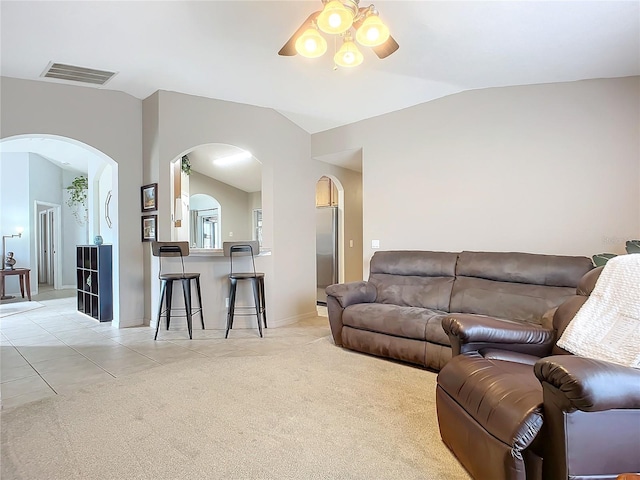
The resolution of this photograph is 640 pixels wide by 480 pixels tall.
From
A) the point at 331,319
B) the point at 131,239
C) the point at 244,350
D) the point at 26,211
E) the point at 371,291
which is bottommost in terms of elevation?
the point at 244,350

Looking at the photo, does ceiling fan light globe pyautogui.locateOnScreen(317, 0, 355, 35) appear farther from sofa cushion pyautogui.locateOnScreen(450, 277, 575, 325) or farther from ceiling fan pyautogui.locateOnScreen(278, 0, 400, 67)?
sofa cushion pyautogui.locateOnScreen(450, 277, 575, 325)

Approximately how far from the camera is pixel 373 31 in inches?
83.7

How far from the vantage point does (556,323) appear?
2.21 metres

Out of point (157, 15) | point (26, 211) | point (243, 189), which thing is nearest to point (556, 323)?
point (157, 15)

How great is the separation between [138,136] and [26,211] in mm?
5054

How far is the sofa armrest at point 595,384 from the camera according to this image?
3.94 ft

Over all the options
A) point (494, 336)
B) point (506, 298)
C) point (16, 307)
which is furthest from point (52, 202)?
point (494, 336)

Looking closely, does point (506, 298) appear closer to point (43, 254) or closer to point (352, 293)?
point (352, 293)

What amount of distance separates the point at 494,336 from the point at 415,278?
183cm

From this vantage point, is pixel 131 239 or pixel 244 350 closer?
pixel 244 350

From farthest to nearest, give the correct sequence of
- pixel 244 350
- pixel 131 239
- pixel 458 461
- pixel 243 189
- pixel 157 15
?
pixel 243 189, pixel 131 239, pixel 244 350, pixel 157 15, pixel 458 461

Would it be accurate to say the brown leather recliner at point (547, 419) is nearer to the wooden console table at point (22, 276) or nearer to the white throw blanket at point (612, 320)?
the white throw blanket at point (612, 320)

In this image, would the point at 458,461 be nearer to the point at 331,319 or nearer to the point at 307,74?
the point at 331,319

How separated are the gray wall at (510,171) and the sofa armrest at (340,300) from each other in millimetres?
944
